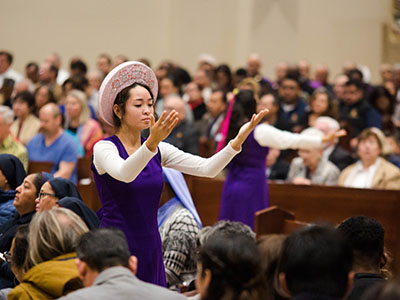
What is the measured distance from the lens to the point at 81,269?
8.39 feet

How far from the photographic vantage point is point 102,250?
254 centimetres

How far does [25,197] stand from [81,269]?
1911 mm

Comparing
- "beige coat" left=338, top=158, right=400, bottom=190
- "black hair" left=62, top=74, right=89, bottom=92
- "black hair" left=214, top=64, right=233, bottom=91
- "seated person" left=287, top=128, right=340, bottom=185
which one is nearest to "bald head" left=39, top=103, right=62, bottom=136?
"seated person" left=287, top=128, right=340, bottom=185

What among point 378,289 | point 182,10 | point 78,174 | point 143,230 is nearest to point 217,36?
point 182,10

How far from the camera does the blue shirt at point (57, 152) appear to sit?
6902mm

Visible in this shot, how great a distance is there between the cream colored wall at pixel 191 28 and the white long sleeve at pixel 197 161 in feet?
38.5

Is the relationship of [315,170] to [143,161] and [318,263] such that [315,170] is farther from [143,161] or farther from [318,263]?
[318,263]

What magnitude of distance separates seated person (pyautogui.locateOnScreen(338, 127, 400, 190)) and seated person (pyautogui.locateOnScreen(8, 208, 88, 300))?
4451 millimetres

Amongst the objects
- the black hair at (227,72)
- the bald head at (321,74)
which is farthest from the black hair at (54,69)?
the bald head at (321,74)

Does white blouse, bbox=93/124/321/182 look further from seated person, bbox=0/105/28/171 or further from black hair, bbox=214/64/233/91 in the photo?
black hair, bbox=214/64/233/91

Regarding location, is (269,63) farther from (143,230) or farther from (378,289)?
(378,289)

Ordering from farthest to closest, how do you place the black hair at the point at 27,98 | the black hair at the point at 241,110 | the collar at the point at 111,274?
the black hair at the point at 27,98
the black hair at the point at 241,110
the collar at the point at 111,274

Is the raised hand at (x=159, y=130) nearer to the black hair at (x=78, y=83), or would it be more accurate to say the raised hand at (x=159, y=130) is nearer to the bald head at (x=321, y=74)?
the black hair at (x=78, y=83)

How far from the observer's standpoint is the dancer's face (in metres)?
3.31
